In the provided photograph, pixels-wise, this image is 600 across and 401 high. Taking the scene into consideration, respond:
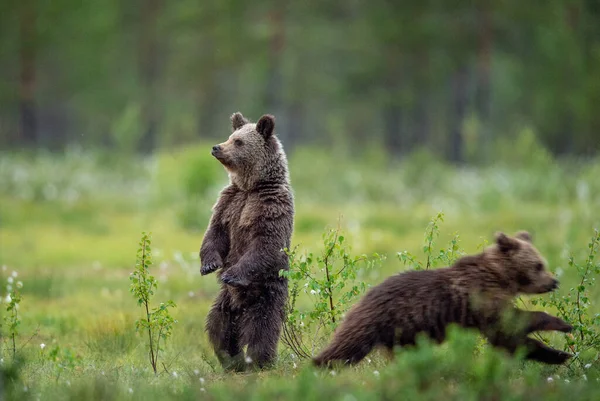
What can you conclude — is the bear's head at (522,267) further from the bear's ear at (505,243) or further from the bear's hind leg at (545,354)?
the bear's hind leg at (545,354)

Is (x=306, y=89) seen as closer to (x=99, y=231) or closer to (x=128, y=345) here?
(x=99, y=231)

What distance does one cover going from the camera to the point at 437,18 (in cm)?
3444

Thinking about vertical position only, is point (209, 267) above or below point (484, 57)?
below

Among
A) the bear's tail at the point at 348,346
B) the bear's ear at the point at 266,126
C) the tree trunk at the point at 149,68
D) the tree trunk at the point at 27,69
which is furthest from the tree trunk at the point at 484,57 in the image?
the bear's tail at the point at 348,346

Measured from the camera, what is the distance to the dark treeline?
30156mm

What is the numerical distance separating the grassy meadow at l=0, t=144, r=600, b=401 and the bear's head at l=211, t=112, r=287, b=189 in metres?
0.66

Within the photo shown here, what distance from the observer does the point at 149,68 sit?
4012 cm

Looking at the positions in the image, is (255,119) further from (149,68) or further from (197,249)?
(197,249)

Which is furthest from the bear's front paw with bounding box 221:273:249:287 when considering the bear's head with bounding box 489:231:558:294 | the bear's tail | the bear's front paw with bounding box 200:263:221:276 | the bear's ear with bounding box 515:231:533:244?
the bear's ear with bounding box 515:231:533:244

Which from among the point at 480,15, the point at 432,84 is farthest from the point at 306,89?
the point at 480,15

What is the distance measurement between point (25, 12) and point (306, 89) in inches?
592

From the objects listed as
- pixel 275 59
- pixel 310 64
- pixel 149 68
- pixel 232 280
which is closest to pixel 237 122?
pixel 232 280

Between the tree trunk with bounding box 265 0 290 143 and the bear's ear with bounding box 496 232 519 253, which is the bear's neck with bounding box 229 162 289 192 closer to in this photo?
the bear's ear with bounding box 496 232 519 253

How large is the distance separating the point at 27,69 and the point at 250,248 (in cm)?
2710
